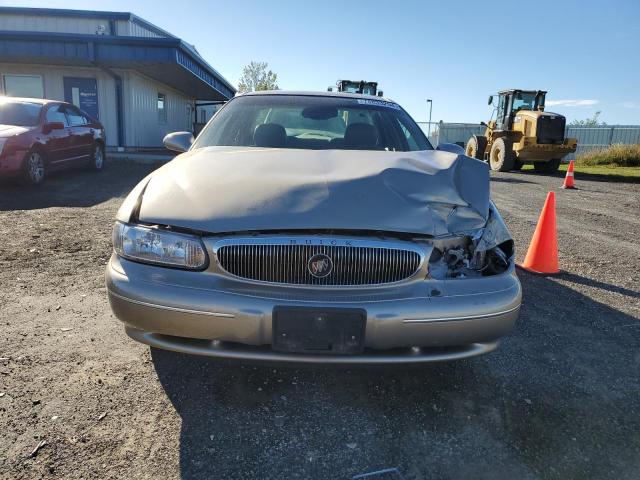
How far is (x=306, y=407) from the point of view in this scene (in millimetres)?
2211

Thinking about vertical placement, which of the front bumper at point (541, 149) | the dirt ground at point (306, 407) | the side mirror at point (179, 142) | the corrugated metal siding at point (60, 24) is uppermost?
the corrugated metal siding at point (60, 24)

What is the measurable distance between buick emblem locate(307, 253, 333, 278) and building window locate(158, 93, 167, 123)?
18323 millimetres

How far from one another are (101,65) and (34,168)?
24.3ft

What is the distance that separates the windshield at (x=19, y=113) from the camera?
8.11 meters

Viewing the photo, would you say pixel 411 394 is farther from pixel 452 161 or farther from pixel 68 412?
pixel 68 412

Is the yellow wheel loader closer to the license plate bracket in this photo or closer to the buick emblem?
the buick emblem

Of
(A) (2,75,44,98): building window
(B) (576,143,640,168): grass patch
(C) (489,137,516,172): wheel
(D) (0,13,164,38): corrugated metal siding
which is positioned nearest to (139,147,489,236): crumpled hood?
(C) (489,137,516,172): wheel

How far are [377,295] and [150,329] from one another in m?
1.00

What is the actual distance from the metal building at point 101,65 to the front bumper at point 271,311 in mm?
12880

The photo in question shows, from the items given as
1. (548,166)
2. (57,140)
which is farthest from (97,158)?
(548,166)

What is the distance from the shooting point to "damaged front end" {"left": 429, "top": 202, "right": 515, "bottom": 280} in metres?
2.09

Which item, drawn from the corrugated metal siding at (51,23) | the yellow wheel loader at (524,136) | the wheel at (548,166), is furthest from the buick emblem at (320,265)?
the corrugated metal siding at (51,23)

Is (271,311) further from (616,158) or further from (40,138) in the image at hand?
(616,158)

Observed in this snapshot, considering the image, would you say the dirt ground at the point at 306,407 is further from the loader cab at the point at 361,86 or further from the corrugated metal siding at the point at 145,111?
the loader cab at the point at 361,86
